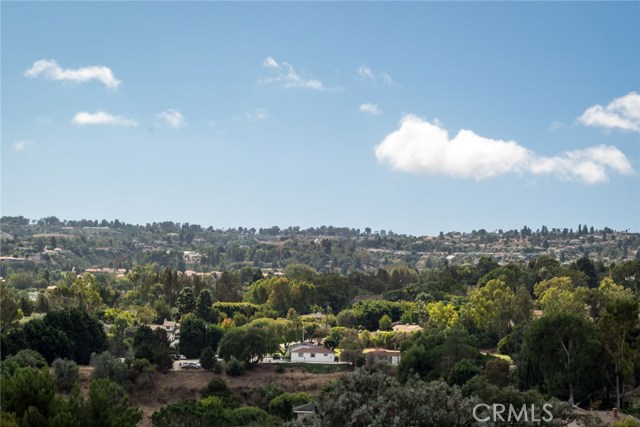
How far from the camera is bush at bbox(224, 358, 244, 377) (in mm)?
49625

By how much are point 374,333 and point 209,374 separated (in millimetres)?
22422

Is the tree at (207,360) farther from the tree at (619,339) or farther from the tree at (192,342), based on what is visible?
the tree at (619,339)

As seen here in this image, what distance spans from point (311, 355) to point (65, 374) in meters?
17.4

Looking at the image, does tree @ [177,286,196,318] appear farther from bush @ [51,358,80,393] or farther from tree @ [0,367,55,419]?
tree @ [0,367,55,419]

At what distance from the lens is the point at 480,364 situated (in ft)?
150

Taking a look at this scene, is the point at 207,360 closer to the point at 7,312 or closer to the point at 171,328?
the point at 7,312

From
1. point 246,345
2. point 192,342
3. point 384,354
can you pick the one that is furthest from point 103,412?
point 384,354

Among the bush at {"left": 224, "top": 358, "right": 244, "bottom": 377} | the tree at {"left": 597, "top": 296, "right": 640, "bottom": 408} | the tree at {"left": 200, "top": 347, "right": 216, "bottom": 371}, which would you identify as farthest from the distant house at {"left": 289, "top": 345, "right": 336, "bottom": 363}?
the tree at {"left": 597, "top": 296, "right": 640, "bottom": 408}

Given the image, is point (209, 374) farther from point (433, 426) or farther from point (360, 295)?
point (360, 295)

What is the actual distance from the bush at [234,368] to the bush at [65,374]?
8207mm

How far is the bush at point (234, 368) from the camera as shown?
4962 centimetres

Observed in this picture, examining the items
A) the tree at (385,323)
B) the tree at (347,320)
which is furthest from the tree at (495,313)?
the tree at (347,320)

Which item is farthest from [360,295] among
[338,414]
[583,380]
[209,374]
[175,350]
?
[338,414]

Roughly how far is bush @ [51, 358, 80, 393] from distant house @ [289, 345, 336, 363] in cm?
1557
